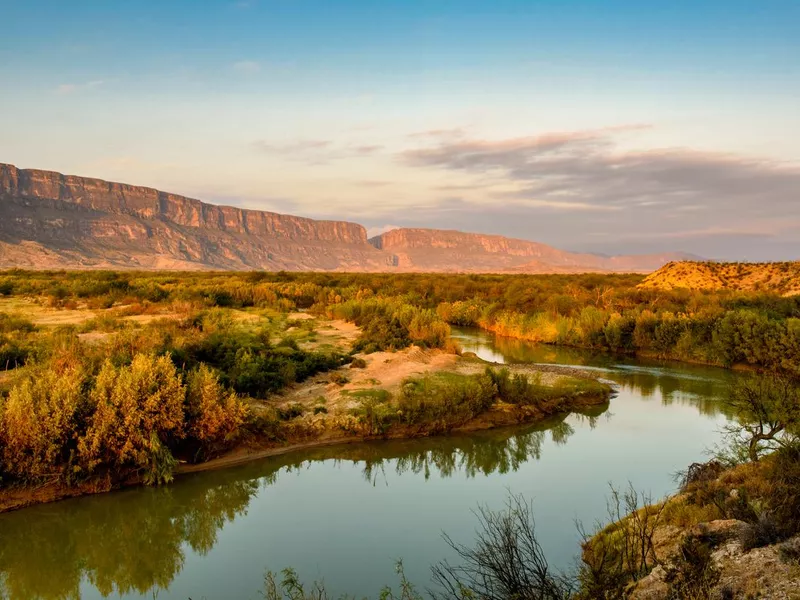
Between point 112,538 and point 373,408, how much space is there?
7.08m

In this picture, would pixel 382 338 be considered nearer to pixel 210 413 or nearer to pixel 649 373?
pixel 210 413

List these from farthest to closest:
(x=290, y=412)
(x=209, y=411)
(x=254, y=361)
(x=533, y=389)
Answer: (x=533, y=389), (x=254, y=361), (x=290, y=412), (x=209, y=411)

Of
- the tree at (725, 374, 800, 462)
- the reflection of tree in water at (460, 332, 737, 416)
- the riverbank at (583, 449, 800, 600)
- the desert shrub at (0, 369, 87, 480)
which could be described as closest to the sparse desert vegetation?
the desert shrub at (0, 369, 87, 480)

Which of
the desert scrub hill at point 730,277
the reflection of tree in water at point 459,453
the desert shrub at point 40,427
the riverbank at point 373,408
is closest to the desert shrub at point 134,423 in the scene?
the desert shrub at point 40,427

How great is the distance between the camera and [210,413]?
12.7m

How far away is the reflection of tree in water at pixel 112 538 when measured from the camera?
28.5ft

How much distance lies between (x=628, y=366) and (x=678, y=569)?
2105 centimetres

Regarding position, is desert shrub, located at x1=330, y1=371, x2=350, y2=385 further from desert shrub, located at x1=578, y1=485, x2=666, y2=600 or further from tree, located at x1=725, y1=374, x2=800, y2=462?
tree, located at x1=725, y1=374, x2=800, y2=462

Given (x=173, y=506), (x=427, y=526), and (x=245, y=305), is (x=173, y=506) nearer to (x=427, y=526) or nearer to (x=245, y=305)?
(x=427, y=526)

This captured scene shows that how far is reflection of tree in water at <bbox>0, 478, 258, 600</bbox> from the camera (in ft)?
28.5

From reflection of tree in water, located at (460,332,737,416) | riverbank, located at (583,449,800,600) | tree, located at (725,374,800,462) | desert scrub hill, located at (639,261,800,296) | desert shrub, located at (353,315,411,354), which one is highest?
desert scrub hill, located at (639,261,800,296)

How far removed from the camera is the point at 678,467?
44.8 ft

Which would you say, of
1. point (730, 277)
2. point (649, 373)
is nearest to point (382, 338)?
point (649, 373)

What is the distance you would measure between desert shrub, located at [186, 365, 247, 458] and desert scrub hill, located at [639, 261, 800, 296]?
41155mm
